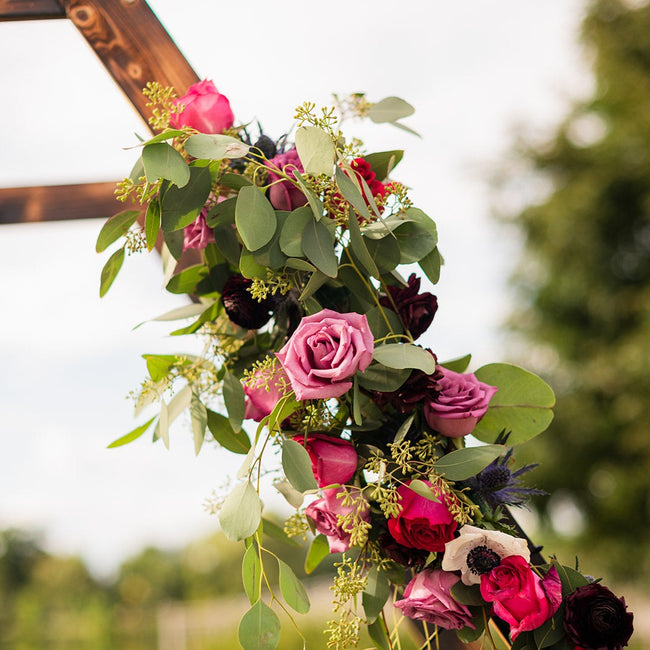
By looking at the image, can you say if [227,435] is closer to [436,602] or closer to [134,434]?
[134,434]

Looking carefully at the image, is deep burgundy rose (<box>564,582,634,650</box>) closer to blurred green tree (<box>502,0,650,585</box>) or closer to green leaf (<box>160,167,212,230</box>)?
green leaf (<box>160,167,212,230</box>)

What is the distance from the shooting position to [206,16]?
156 centimetres

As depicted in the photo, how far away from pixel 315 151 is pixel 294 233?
7 cm

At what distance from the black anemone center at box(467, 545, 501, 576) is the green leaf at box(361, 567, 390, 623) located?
0.39ft

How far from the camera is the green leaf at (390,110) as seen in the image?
2.42ft

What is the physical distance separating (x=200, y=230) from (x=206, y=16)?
1.10 metres

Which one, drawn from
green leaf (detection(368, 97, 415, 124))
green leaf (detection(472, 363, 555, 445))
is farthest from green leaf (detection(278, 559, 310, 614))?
green leaf (detection(368, 97, 415, 124))

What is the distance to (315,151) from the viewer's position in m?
0.56

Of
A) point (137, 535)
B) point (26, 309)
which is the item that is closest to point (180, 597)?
point (137, 535)

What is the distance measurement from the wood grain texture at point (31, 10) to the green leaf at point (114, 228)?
382 mm

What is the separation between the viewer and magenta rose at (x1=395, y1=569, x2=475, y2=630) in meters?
0.57

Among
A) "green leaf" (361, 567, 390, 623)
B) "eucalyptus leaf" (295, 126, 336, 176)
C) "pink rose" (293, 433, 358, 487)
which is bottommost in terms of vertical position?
"green leaf" (361, 567, 390, 623)

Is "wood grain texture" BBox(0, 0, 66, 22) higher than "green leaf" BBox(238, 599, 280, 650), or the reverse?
"wood grain texture" BBox(0, 0, 66, 22)

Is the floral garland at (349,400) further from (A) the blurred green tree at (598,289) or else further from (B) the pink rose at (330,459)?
(A) the blurred green tree at (598,289)
